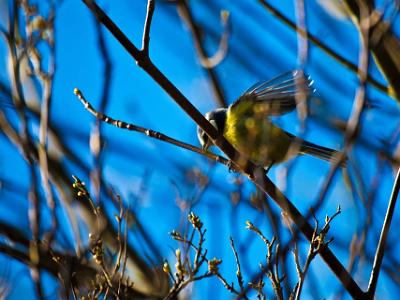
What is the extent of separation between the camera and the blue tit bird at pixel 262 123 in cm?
302

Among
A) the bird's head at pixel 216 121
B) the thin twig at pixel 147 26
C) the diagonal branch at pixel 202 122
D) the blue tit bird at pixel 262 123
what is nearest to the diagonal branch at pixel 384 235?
the diagonal branch at pixel 202 122

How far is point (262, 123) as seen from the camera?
3338mm

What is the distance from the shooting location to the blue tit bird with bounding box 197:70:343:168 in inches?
119

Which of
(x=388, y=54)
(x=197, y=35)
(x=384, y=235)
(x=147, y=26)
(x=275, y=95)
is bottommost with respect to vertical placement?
(x=384, y=235)

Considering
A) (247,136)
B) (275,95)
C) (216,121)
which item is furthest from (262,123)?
(216,121)

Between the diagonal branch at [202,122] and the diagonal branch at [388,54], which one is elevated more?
the diagonal branch at [388,54]

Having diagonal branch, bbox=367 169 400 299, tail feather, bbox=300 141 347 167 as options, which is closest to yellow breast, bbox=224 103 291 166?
tail feather, bbox=300 141 347 167

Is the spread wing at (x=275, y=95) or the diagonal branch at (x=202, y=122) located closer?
the diagonal branch at (x=202, y=122)

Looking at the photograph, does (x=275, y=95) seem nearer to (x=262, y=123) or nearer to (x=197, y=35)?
(x=262, y=123)

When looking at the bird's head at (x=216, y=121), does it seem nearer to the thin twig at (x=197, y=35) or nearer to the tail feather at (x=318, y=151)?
the thin twig at (x=197, y=35)

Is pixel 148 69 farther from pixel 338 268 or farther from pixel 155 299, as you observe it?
pixel 155 299

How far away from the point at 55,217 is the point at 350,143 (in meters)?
0.85

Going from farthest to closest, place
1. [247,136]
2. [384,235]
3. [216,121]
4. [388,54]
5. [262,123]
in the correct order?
[216,121] < [247,136] < [262,123] < [388,54] < [384,235]

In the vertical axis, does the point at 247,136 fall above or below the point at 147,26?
above
